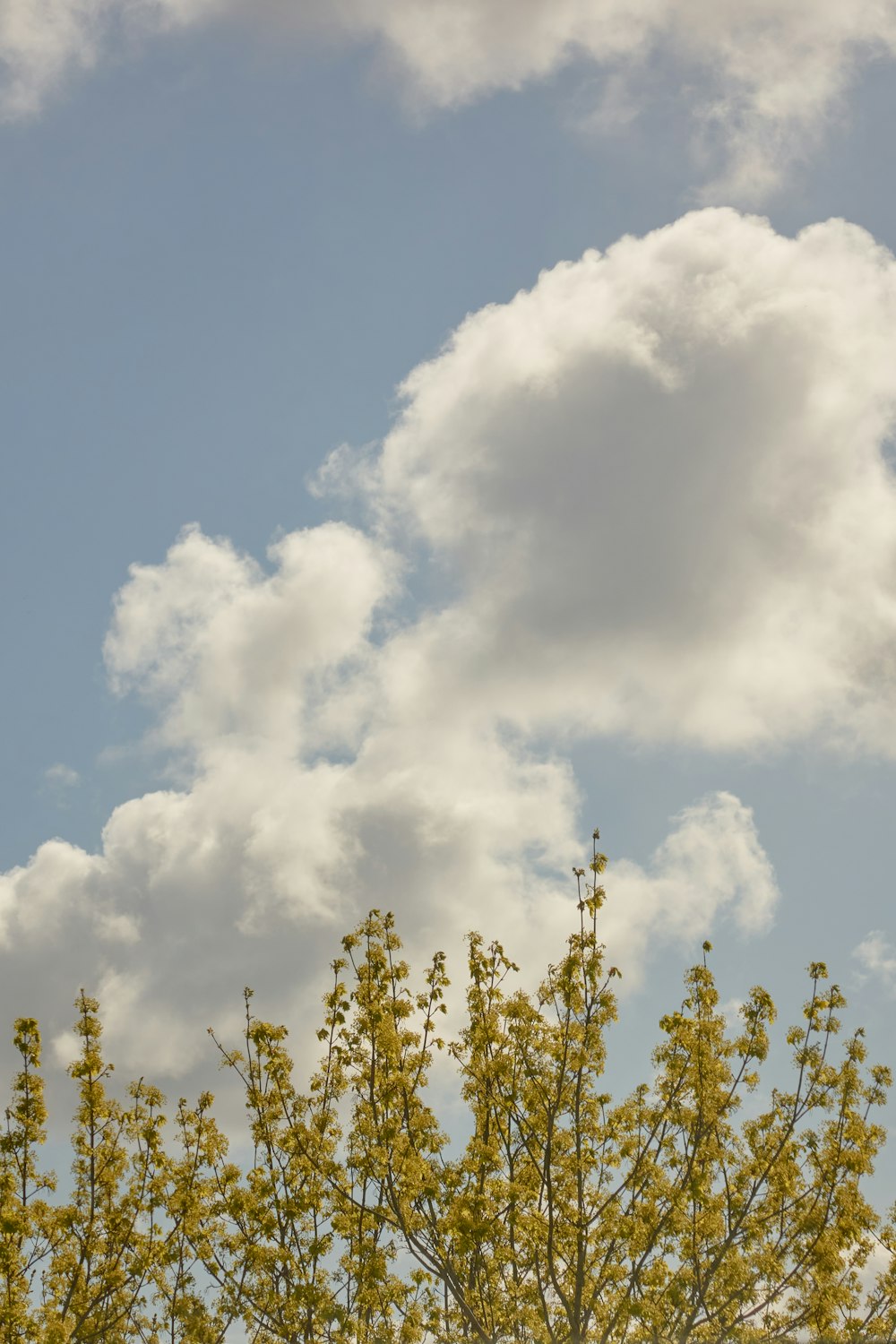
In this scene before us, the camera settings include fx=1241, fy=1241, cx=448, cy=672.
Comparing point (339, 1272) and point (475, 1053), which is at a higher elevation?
point (475, 1053)

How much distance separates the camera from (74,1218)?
1642 centimetres

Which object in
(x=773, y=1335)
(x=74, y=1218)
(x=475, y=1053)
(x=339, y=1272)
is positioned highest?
(x=475, y=1053)

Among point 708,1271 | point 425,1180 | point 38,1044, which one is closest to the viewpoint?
point 708,1271

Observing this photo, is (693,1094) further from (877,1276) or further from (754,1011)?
(877,1276)

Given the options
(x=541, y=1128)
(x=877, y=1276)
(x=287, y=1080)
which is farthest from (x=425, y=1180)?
(x=877, y=1276)

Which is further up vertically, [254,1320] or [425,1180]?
[425,1180]

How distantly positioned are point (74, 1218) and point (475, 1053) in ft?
18.9

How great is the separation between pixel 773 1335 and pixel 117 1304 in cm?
872

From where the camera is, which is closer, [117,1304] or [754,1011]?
[754,1011]

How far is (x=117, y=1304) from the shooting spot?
17.0 m

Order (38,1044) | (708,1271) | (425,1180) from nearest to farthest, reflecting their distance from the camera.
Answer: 1. (708,1271)
2. (425,1180)
3. (38,1044)

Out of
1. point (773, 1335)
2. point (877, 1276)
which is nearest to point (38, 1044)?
point (773, 1335)

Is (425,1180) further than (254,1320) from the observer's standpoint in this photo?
No

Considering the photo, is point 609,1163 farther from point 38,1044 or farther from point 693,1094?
point 38,1044
